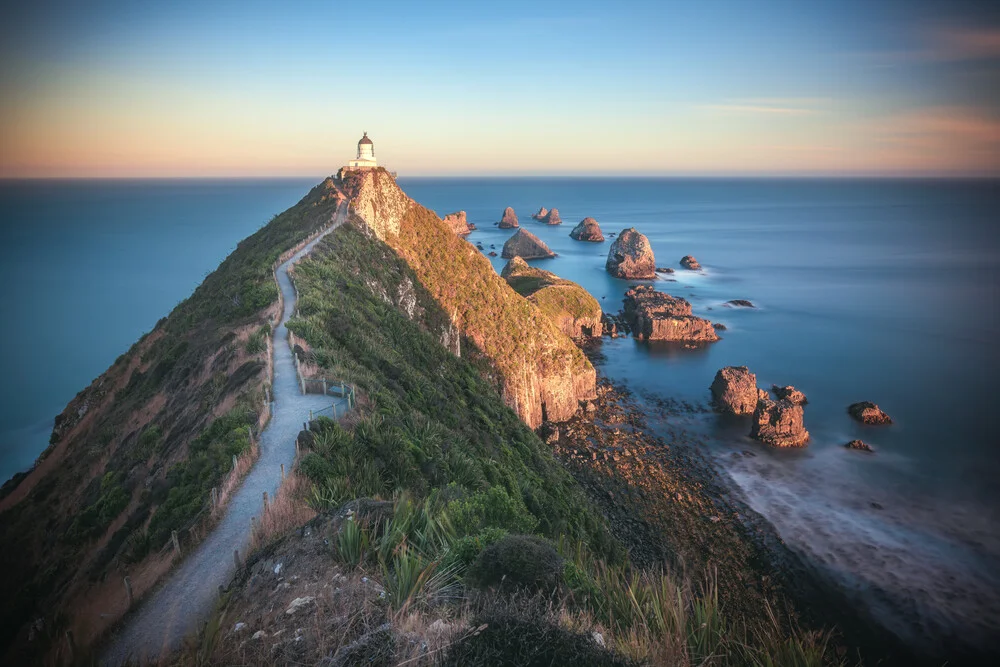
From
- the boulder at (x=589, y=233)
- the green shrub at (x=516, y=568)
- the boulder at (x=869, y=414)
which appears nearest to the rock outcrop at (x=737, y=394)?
the boulder at (x=869, y=414)

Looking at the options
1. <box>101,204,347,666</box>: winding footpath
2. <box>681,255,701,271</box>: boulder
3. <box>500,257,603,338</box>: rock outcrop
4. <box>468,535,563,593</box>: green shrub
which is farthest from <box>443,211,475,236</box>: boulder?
<box>468,535,563,593</box>: green shrub

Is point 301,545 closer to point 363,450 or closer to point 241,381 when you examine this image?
point 363,450

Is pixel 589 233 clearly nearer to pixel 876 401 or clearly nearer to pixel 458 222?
pixel 458 222

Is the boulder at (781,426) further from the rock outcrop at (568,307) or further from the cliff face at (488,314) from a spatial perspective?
the rock outcrop at (568,307)

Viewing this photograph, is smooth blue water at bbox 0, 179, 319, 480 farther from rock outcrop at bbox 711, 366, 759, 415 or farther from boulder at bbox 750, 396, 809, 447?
boulder at bbox 750, 396, 809, 447

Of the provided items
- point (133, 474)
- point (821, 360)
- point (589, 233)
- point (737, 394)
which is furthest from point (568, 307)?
point (589, 233)

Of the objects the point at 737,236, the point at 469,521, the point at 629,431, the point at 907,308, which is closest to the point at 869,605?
the point at 629,431

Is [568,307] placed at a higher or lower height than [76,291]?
higher
